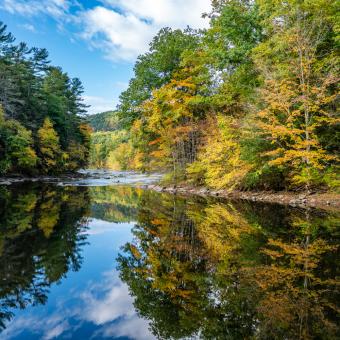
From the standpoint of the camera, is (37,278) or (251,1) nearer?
(37,278)

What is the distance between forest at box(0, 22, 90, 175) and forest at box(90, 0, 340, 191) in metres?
11.6

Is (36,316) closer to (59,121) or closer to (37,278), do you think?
(37,278)

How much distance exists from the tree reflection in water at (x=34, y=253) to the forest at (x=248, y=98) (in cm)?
973

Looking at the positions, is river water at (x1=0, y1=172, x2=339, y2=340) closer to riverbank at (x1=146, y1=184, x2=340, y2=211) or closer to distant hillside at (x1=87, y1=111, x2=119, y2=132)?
riverbank at (x1=146, y1=184, x2=340, y2=211)

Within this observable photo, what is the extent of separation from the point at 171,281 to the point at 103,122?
17901 centimetres

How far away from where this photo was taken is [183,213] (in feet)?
40.9

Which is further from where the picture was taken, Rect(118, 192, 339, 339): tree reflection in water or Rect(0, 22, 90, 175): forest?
Rect(0, 22, 90, 175): forest

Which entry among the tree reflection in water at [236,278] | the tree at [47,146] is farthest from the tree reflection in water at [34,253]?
the tree at [47,146]

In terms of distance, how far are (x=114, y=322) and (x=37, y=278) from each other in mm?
1965

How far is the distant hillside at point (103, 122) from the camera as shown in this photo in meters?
165

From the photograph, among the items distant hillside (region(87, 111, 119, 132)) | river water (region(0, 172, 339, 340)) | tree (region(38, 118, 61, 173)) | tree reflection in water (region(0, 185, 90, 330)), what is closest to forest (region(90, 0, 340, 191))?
river water (region(0, 172, 339, 340))

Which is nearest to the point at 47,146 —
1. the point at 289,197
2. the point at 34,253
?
the point at 289,197

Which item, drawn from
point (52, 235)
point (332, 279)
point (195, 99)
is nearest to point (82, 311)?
point (332, 279)

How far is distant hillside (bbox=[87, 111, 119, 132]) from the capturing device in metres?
165
